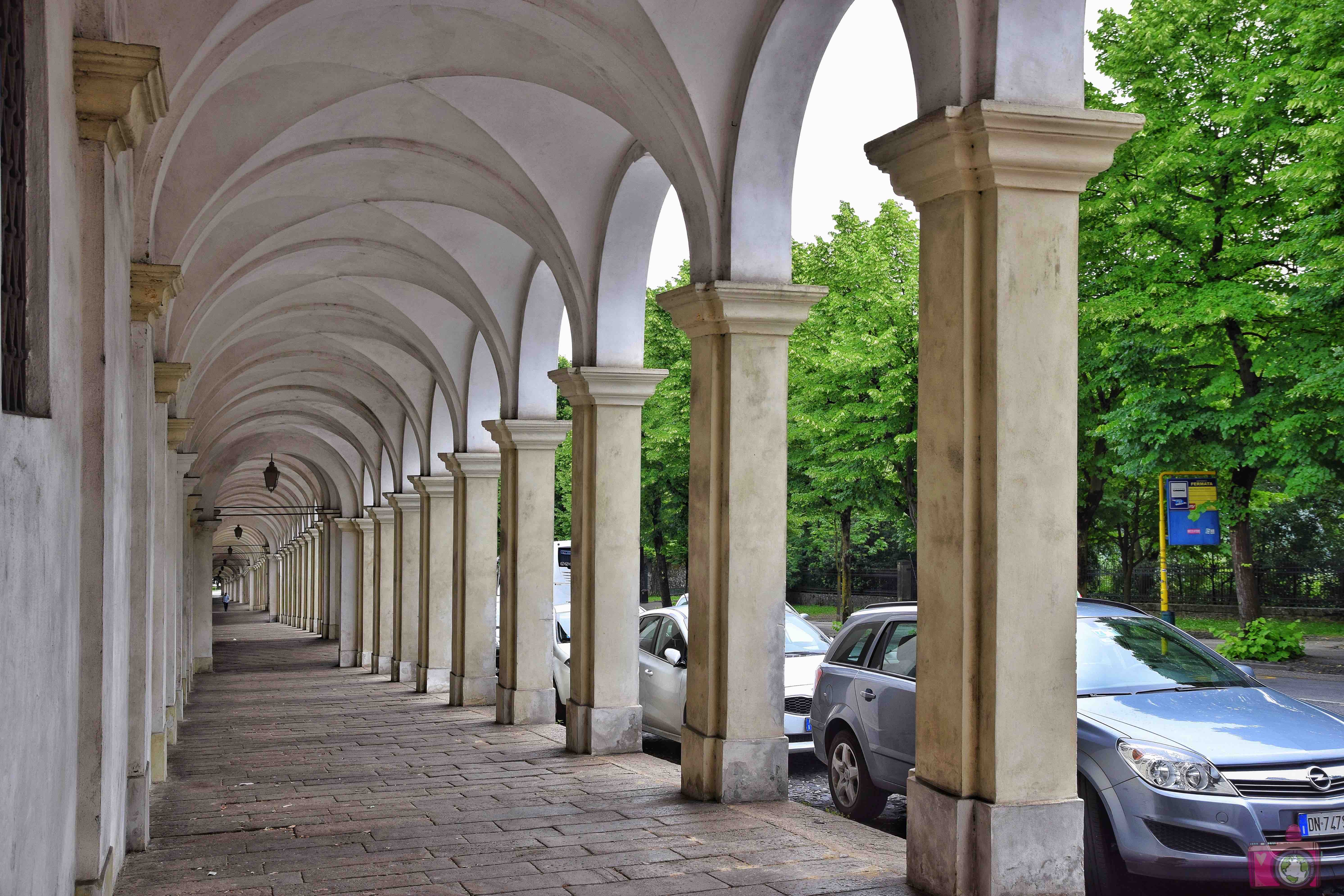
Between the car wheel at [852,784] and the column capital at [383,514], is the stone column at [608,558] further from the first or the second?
the column capital at [383,514]

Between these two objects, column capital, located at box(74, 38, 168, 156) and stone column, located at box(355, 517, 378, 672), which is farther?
stone column, located at box(355, 517, 378, 672)

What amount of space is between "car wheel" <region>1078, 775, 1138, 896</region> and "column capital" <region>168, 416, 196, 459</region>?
11.0m

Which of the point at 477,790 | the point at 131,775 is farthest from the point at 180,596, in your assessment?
the point at 131,775

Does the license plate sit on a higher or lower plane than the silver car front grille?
lower

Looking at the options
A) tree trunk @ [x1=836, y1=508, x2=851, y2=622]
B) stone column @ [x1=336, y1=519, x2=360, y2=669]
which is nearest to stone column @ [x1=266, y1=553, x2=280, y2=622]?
stone column @ [x1=336, y1=519, x2=360, y2=669]

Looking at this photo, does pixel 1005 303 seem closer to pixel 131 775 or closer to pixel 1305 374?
pixel 131 775

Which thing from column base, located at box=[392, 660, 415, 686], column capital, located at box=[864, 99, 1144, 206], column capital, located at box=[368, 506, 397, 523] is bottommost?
column base, located at box=[392, 660, 415, 686]

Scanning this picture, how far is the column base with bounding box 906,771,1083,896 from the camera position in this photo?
5.32 metres

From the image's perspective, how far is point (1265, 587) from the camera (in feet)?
103

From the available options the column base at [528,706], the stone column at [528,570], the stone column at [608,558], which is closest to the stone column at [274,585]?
the column base at [528,706]

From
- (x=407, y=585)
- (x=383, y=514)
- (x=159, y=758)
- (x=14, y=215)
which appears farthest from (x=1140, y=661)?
(x=383, y=514)

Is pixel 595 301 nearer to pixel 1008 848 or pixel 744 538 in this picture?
pixel 744 538

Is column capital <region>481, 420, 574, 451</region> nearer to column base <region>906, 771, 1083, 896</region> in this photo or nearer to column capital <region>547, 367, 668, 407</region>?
column capital <region>547, 367, 668, 407</region>

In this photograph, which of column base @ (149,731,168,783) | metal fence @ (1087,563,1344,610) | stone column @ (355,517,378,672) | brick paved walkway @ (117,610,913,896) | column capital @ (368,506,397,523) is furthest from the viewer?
metal fence @ (1087,563,1344,610)
